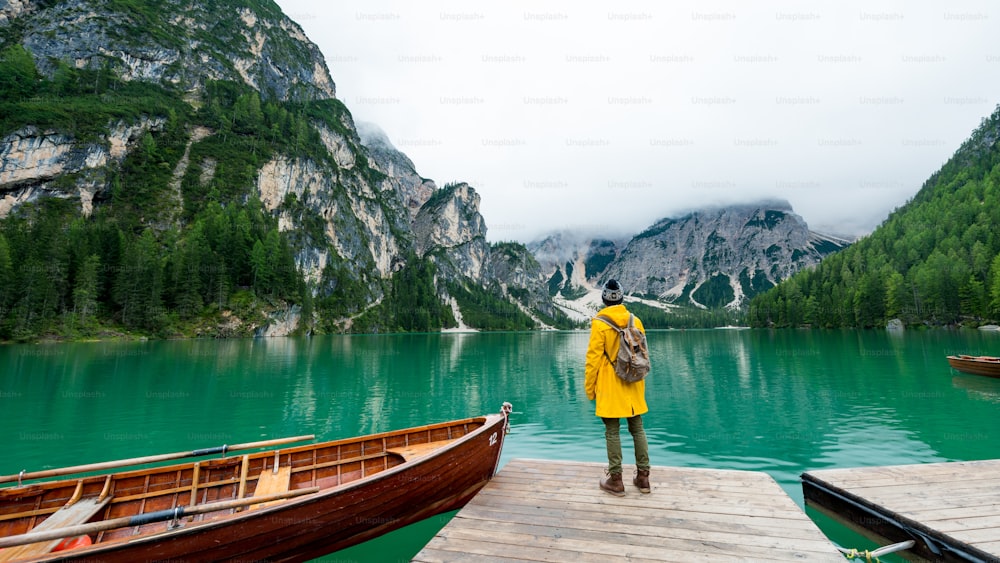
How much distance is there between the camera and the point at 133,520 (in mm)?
6043

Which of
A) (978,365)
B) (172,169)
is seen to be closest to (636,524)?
(978,365)

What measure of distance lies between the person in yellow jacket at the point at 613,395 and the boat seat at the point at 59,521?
27.4ft

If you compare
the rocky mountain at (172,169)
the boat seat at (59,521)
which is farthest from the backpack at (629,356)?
the rocky mountain at (172,169)

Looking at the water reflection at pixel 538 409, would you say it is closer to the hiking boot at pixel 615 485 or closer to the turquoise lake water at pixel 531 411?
the turquoise lake water at pixel 531 411

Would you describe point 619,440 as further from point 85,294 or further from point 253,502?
point 85,294

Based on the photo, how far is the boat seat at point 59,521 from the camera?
6098 mm

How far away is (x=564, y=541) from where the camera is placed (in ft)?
19.1

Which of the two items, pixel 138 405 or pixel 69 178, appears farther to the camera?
pixel 69 178

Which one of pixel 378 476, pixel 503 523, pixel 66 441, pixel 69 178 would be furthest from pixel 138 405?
pixel 69 178

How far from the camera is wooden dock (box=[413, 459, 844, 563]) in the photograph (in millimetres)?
5414

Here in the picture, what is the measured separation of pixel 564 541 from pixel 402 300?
194 m

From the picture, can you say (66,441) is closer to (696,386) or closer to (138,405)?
(138,405)

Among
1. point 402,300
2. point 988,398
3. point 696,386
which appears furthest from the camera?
point 402,300

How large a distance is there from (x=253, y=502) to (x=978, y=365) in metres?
41.2
